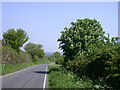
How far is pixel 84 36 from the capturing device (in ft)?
95.0

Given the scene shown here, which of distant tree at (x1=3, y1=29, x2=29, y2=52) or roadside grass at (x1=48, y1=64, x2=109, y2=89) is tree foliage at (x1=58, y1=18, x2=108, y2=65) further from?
distant tree at (x1=3, y1=29, x2=29, y2=52)

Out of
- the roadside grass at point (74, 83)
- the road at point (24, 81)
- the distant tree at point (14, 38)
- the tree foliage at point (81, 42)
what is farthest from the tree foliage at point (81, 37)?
the distant tree at point (14, 38)

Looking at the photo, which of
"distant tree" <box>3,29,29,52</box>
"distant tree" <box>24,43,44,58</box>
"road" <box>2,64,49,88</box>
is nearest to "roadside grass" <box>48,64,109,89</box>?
"road" <box>2,64,49,88</box>

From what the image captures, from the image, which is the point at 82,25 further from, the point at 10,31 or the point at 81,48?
the point at 10,31

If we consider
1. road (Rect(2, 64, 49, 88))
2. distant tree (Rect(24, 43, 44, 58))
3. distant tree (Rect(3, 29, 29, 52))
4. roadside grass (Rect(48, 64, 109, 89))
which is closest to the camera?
roadside grass (Rect(48, 64, 109, 89))

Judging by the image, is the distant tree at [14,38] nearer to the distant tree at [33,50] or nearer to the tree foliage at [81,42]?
the tree foliage at [81,42]

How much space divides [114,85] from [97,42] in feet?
45.7

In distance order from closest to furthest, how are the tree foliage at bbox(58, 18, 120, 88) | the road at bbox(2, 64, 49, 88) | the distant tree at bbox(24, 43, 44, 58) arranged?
the road at bbox(2, 64, 49, 88) → the tree foliage at bbox(58, 18, 120, 88) → the distant tree at bbox(24, 43, 44, 58)

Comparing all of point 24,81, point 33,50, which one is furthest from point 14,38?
point 33,50

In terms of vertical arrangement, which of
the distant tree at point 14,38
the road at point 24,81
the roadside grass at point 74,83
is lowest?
the road at point 24,81

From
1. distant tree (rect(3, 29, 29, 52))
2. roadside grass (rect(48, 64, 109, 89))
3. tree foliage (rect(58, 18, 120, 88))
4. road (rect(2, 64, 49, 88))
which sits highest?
distant tree (rect(3, 29, 29, 52))

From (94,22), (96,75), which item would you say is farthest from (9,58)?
(96,75)

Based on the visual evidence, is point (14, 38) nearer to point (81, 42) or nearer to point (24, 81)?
point (81, 42)

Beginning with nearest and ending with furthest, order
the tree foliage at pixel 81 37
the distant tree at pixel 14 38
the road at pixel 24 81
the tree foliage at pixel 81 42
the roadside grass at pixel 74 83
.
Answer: the roadside grass at pixel 74 83
the road at pixel 24 81
the tree foliage at pixel 81 42
the tree foliage at pixel 81 37
the distant tree at pixel 14 38
